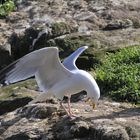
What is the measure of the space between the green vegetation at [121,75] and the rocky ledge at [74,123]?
9.5 inches

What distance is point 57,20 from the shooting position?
1170cm

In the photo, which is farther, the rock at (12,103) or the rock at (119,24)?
the rock at (119,24)

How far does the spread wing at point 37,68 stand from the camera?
25.2ft

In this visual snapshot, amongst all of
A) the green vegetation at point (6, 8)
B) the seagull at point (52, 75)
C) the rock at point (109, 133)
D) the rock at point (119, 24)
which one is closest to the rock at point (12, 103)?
the seagull at point (52, 75)

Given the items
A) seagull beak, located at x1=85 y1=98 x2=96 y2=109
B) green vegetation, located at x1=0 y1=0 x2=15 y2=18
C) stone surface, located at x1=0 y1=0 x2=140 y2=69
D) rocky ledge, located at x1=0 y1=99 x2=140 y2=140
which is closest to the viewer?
rocky ledge, located at x1=0 y1=99 x2=140 y2=140

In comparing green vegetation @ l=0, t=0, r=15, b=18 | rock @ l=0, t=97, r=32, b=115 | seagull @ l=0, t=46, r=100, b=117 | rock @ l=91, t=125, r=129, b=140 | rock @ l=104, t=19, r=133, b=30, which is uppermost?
seagull @ l=0, t=46, r=100, b=117

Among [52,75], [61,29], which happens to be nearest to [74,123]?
[52,75]

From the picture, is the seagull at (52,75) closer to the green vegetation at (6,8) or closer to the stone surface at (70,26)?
the stone surface at (70,26)

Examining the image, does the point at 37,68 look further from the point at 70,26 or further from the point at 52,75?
the point at 70,26

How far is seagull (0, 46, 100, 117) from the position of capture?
761 cm

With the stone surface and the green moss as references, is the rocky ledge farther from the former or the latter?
the green moss

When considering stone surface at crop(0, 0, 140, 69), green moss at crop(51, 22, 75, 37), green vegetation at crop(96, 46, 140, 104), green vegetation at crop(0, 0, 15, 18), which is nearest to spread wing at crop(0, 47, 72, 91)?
green vegetation at crop(96, 46, 140, 104)

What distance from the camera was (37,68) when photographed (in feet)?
25.9

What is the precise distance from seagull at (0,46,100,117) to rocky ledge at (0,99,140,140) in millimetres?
157
